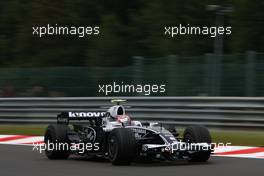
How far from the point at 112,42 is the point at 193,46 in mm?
5069

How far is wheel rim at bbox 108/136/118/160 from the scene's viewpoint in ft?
38.1

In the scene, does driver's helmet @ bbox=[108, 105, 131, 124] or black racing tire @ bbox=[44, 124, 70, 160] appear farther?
black racing tire @ bbox=[44, 124, 70, 160]

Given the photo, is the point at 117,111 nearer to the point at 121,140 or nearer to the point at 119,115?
the point at 119,115

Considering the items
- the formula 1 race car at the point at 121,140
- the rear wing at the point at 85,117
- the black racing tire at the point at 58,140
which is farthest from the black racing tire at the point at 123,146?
the black racing tire at the point at 58,140

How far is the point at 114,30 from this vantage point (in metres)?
35.7

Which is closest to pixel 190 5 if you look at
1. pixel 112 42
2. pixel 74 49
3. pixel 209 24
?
pixel 209 24

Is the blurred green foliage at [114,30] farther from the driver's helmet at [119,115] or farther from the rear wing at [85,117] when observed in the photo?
the driver's helmet at [119,115]

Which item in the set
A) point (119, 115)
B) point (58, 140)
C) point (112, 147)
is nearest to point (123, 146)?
point (112, 147)

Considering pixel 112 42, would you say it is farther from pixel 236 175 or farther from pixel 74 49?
pixel 236 175

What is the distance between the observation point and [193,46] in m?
31.1

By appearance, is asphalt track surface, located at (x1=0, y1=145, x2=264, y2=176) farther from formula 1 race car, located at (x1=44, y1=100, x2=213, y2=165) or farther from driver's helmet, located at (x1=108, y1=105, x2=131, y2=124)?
driver's helmet, located at (x1=108, y1=105, x2=131, y2=124)

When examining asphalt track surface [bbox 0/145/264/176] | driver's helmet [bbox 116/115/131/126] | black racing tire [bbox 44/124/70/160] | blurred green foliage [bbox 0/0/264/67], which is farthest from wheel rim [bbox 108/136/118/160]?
blurred green foliage [bbox 0/0/264/67]

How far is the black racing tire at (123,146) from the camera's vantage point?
37.3 ft

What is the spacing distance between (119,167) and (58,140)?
6.46 feet
